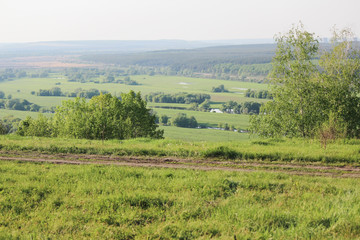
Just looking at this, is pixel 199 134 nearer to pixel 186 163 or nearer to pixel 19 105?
pixel 186 163

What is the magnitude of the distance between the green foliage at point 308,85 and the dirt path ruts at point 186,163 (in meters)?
13.0

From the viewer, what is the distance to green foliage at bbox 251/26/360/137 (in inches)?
1021

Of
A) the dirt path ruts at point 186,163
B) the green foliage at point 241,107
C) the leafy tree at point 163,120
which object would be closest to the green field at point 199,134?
the leafy tree at point 163,120

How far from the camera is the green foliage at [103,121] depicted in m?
31.8

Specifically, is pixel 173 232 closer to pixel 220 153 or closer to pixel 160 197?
pixel 160 197

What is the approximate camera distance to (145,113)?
1518 inches

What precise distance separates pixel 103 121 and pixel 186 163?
18.8 m

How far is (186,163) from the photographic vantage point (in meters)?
14.6

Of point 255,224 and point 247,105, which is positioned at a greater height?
point 255,224

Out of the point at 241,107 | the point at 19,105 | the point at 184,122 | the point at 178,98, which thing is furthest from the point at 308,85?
the point at 19,105

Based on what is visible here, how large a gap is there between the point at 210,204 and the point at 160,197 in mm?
1436

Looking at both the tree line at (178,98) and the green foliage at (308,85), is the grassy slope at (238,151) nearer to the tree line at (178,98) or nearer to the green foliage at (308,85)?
the green foliage at (308,85)

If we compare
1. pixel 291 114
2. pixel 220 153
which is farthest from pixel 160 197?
pixel 291 114

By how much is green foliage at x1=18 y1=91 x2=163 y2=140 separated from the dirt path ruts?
13.0m
